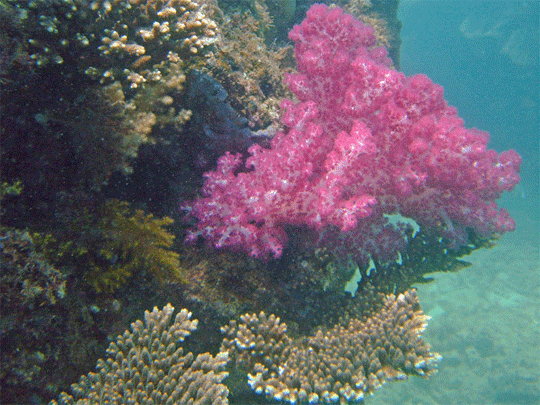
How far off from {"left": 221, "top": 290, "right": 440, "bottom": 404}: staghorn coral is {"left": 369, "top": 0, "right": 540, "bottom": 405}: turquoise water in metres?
9.47

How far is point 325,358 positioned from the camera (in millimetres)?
3275

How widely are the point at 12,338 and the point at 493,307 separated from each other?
16.8 metres

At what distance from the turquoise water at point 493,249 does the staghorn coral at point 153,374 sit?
1060 centimetres

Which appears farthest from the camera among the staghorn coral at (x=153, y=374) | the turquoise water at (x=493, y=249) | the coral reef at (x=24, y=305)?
the turquoise water at (x=493, y=249)

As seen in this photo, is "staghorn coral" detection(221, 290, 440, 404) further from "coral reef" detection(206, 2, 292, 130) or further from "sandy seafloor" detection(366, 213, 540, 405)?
"sandy seafloor" detection(366, 213, 540, 405)

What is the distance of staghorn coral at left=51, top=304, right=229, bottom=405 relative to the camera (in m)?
2.56

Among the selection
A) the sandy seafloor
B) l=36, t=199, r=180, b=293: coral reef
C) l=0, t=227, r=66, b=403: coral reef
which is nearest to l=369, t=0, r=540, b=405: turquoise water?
the sandy seafloor

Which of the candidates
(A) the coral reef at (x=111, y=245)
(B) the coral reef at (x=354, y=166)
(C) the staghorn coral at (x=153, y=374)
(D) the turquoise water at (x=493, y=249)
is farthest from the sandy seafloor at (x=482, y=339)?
(A) the coral reef at (x=111, y=245)

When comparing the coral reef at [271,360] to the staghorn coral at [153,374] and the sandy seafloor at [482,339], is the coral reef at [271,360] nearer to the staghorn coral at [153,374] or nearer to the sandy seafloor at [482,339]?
the staghorn coral at [153,374]

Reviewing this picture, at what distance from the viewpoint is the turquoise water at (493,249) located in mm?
10922

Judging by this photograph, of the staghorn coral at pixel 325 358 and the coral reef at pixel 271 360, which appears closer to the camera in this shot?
the coral reef at pixel 271 360

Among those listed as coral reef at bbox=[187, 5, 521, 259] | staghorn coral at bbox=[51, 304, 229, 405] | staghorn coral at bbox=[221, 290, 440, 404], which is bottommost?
staghorn coral at bbox=[51, 304, 229, 405]

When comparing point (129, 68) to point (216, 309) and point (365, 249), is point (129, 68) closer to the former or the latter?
point (216, 309)

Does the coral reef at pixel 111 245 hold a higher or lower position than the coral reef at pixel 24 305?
higher
